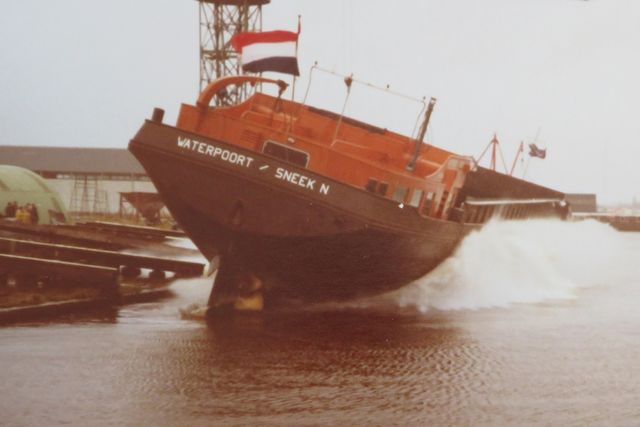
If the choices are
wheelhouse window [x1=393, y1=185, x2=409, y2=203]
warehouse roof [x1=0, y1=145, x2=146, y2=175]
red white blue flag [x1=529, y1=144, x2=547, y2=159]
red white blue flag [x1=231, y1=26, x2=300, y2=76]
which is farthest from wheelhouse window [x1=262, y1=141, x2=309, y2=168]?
warehouse roof [x1=0, y1=145, x2=146, y2=175]

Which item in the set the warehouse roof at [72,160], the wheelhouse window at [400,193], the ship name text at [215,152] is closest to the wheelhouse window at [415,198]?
the wheelhouse window at [400,193]

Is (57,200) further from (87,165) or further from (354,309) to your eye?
(87,165)

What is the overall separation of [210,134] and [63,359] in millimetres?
8636

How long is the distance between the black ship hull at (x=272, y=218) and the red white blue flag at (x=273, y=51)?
2212 mm

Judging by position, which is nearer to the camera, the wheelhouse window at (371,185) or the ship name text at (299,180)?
the ship name text at (299,180)

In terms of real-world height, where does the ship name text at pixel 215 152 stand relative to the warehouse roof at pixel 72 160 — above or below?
below

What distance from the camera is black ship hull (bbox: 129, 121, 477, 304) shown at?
18391 mm

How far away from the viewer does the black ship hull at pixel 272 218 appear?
18.4 metres

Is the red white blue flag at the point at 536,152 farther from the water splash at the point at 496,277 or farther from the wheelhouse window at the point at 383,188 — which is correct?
the wheelhouse window at the point at 383,188

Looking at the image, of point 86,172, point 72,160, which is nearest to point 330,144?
point 86,172

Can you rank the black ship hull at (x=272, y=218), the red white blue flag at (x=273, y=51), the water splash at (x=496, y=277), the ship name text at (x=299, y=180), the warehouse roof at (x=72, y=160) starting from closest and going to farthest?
the ship name text at (x=299, y=180)
the black ship hull at (x=272, y=218)
the red white blue flag at (x=273, y=51)
the water splash at (x=496, y=277)
the warehouse roof at (x=72, y=160)

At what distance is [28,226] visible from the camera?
27.6 meters

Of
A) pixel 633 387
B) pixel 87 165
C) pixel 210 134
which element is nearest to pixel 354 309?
pixel 210 134

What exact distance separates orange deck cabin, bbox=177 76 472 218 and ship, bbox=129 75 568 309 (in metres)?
0.03
